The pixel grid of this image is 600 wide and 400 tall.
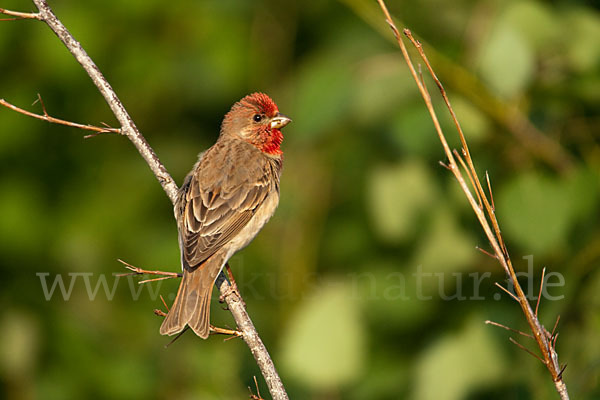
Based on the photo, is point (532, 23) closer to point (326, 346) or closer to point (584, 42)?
point (584, 42)

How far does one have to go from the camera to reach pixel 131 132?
3.55m

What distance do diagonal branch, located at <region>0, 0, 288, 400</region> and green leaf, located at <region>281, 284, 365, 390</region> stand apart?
498mm

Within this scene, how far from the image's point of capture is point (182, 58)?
710 centimetres

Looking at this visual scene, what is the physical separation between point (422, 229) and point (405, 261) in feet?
1.18

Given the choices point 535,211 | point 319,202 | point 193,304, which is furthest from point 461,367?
point 319,202

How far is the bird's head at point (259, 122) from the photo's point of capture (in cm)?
539

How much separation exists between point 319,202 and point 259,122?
104 cm

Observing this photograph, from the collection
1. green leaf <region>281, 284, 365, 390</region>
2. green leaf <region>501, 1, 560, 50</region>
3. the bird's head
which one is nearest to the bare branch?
green leaf <region>281, 284, 365, 390</region>

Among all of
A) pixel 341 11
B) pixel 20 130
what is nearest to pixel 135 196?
pixel 20 130

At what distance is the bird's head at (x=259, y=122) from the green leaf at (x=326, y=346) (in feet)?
4.78

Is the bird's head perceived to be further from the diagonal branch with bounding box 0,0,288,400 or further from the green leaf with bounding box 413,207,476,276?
the green leaf with bounding box 413,207,476,276

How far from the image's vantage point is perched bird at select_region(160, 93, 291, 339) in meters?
4.20

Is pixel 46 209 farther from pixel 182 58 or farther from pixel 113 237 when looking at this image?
pixel 182 58

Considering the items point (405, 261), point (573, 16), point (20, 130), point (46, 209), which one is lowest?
point (405, 261)
